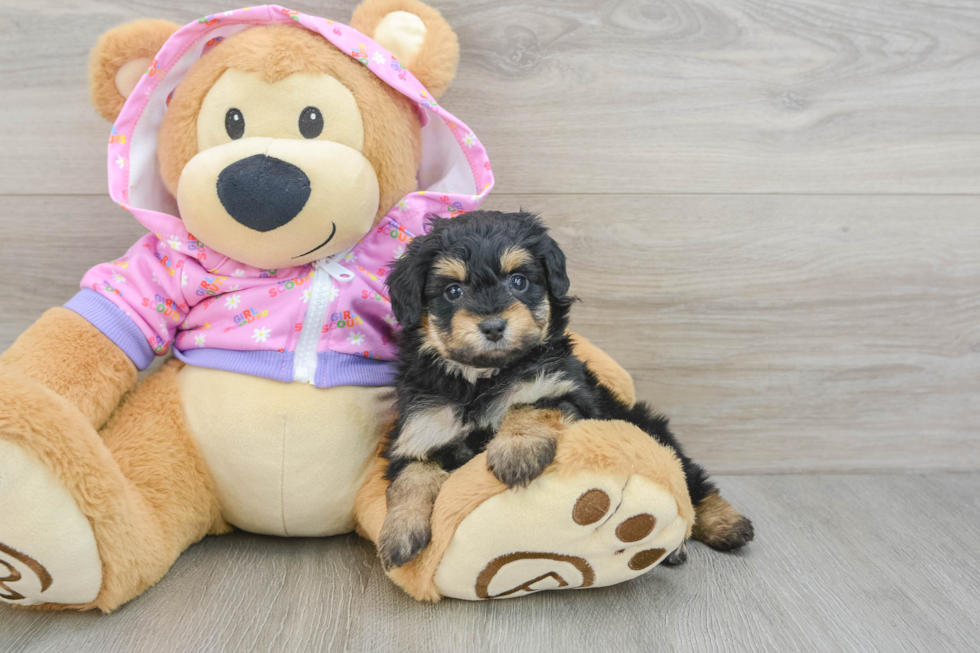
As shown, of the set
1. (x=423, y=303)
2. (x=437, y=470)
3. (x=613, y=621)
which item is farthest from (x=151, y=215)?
(x=613, y=621)

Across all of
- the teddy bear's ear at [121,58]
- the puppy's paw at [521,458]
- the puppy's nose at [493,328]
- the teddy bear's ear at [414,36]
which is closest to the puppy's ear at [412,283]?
the puppy's nose at [493,328]

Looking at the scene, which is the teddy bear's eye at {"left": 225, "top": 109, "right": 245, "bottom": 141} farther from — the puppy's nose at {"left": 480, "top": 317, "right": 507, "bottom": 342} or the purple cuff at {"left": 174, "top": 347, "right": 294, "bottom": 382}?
the puppy's nose at {"left": 480, "top": 317, "right": 507, "bottom": 342}

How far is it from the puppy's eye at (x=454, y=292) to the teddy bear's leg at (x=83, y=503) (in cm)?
72

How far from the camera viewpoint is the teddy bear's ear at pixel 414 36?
160 centimetres

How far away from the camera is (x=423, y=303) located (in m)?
1.42

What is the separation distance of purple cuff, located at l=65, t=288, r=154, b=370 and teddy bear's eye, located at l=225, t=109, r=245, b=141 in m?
0.48

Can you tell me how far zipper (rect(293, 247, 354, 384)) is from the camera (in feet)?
5.10

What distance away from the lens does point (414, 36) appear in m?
1.62

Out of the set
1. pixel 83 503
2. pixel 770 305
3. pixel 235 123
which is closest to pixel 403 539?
pixel 83 503

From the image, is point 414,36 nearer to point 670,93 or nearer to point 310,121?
point 310,121

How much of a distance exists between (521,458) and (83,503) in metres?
0.83

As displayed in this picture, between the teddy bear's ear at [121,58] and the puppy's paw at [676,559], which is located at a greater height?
the teddy bear's ear at [121,58]

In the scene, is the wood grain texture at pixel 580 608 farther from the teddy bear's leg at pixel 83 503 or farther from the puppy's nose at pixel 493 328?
the puppy's nose at pixel 493 328

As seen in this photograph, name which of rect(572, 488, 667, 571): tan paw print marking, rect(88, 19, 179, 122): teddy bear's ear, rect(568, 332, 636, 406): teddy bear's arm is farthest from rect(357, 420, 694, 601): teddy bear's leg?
rect(88, 19, 179, 122): teddy bear's ear
